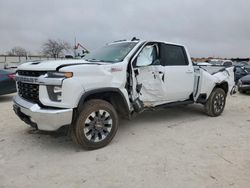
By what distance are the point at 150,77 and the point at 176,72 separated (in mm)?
802

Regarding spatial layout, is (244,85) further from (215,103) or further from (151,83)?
(151,83)

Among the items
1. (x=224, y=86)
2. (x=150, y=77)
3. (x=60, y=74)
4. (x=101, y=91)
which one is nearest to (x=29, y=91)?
(x=60, y=74)

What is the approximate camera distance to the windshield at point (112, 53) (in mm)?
4625

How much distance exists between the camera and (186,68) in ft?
18.6

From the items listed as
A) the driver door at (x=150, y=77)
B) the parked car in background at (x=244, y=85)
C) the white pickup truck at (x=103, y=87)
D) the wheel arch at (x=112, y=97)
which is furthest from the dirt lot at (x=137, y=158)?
the parked car in background at (x=244, y=85)

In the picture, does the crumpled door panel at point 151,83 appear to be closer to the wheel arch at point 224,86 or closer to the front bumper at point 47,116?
A: the front bumper at point 47,116

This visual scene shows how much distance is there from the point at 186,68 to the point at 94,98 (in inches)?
103

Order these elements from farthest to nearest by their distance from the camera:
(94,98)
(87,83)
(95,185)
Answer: (94,98) < (87,83) < (95,185)

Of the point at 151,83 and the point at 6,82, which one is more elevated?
the point at 151,83

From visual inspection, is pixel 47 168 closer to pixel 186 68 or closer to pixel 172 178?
pixel 172 178

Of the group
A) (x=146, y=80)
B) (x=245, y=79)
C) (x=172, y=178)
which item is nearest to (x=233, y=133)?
(x=146, y=80)

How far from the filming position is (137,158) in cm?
374

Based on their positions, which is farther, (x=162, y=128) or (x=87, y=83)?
(x=162, y=128)

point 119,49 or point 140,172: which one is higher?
point 119,49
